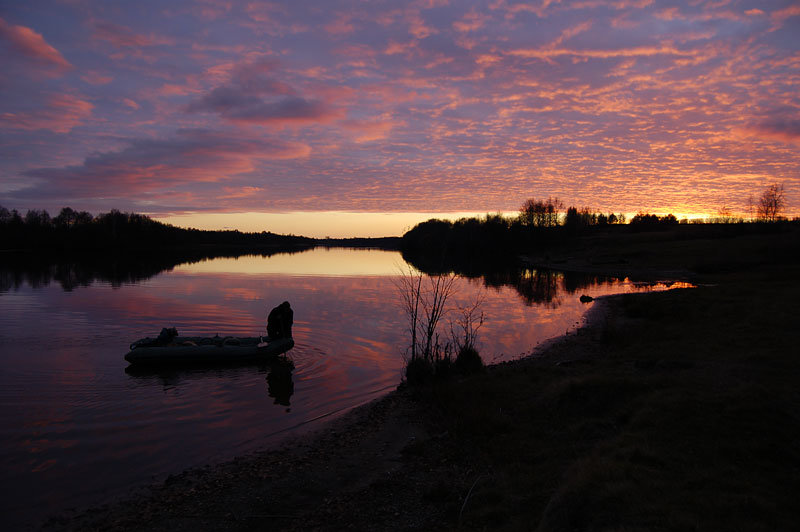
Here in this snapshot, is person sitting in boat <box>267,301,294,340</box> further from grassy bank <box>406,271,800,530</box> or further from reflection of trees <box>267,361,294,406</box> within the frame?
grassy bank <box>406,271,800,530</box>

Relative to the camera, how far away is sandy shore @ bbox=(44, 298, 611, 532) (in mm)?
7020

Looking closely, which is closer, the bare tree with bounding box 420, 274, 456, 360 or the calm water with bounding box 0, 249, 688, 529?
the calm water with bounding box 0, 249, 688, 529

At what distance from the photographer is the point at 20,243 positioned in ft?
373

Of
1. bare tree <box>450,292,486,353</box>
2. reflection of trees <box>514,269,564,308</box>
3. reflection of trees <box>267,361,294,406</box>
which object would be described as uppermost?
reflection of trees <box>514,269,564,308</box>

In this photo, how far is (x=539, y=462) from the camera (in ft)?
25.7

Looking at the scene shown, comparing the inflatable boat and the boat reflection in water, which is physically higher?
the inflatable boat

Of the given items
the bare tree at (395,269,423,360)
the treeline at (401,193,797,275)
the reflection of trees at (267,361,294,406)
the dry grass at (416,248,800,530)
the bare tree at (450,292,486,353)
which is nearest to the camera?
the dry grass at (416,248,800,530)

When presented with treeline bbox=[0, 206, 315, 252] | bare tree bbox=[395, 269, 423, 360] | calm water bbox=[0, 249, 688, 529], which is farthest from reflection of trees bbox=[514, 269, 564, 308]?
treeline bbox=[0, 206, 315, 252]

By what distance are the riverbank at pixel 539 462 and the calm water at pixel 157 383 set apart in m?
1.49

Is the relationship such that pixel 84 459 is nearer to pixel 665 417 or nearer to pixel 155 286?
pixel 665 417

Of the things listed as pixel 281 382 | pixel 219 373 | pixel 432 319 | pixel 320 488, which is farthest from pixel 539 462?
pixel 219 373

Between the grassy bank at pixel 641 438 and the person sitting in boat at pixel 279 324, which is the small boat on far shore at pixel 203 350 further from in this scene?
the grassy bank at pixel 641 438

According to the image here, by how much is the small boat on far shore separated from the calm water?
2.00 feet

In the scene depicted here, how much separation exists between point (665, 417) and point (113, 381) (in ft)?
53.2
